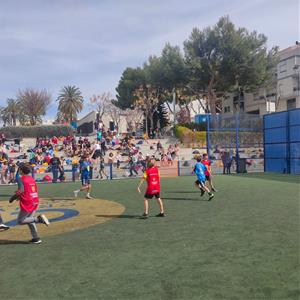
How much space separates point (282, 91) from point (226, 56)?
10.8 m

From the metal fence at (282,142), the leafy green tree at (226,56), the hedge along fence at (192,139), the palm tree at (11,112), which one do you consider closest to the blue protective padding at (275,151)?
the metal fence at (282,142)

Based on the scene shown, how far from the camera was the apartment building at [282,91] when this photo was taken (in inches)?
2044

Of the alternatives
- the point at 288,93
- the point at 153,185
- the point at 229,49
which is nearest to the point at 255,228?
the point at 153,185

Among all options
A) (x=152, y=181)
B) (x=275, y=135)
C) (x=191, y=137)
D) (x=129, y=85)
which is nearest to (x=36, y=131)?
(x=191, y=137)

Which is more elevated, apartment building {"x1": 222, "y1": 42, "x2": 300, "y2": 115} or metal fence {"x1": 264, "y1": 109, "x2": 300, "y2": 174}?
apartment building {"x1": 222, "y1": 42, "x2": 300, "y2": 115}

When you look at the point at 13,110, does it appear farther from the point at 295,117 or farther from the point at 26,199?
the point at 26,199

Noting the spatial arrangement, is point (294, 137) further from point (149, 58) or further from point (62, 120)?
point (62, 120)

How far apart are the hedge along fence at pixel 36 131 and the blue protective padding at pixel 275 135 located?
2828cm

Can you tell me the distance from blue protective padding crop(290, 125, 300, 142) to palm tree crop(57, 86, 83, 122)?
6083cm

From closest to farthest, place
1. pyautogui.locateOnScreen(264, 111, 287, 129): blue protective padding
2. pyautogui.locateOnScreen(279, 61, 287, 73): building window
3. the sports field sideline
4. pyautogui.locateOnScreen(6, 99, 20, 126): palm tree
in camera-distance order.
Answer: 1. the sports field sideline
2. pyautogui.locateOnScreen(264, 111, 287, 129): blue protective padding
3. pyautogui.locateOnScreen(279, 61, 287, 73): building window
4. pyautogui.locateOnScreen(6, 99, 20, 126): palm tree

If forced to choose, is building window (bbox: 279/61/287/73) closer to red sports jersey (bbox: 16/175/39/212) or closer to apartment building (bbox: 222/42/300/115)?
apartment building (bbox: 222/42/300/115)

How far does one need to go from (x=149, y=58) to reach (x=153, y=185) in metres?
50.8

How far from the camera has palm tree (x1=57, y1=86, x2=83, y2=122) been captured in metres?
79.8

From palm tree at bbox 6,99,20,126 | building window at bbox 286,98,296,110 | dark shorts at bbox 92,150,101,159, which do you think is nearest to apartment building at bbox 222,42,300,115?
building window at bbox 286,98,296,110
